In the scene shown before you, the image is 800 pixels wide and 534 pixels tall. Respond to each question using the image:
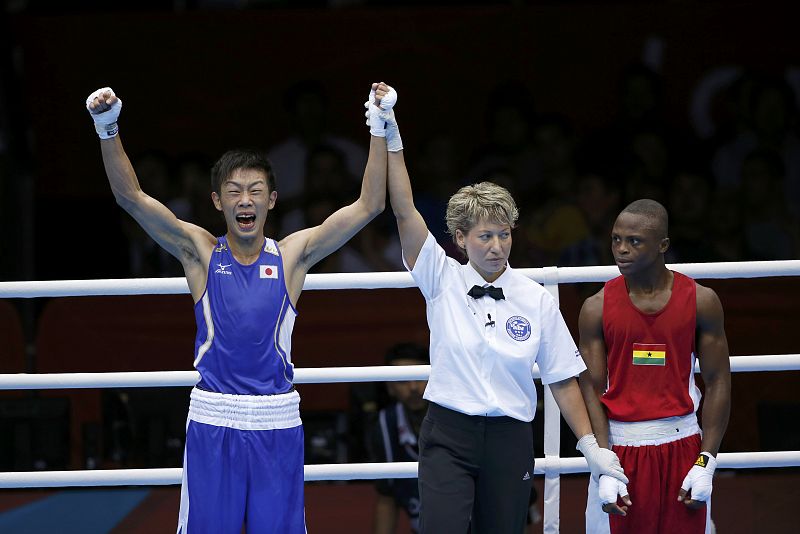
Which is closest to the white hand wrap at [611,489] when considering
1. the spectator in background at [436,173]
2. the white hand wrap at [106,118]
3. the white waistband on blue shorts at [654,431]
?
the white waistband on blue shorts at [654,431]

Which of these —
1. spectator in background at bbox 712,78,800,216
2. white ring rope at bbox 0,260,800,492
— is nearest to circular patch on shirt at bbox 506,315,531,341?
white ring rope at bbox 0,260,800,492

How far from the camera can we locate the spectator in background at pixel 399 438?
4.59 m

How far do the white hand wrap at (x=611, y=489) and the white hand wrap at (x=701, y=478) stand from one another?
0.21m

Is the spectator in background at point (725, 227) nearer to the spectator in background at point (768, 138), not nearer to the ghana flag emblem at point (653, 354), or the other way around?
the spectator in background at point (768, 138)

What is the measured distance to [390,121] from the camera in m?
3.60

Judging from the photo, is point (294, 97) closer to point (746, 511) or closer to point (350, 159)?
point (350, 159)

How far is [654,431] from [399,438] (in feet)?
4.34

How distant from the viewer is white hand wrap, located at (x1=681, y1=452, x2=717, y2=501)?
3.58 metres

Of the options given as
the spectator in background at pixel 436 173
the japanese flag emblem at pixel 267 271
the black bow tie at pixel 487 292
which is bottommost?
the black bow tie at pixel 487 292


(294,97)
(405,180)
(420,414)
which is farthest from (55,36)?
(405,180)

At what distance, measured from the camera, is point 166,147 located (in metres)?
7.82

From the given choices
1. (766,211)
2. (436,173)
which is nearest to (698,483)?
(766,211)

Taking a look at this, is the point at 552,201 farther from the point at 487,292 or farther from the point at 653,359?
the point at 487,292

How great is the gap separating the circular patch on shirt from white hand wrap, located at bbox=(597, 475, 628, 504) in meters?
0.51
